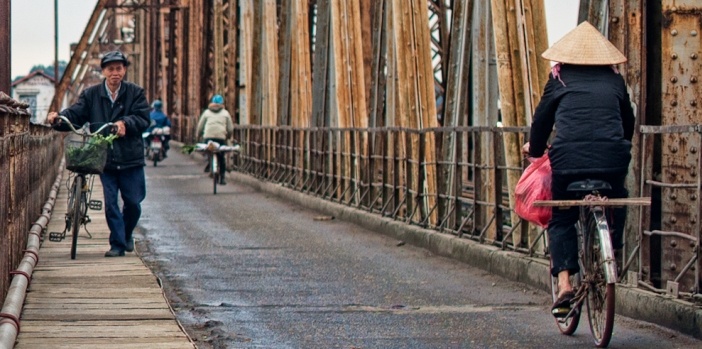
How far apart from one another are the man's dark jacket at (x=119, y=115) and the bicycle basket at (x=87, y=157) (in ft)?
0.91

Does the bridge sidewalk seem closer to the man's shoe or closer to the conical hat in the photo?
the man's shoe

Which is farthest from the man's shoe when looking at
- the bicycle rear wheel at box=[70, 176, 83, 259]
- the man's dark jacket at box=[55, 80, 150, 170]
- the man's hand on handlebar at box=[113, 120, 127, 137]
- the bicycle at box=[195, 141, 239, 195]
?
the bicycle at box=[195, 141, 239, 195]

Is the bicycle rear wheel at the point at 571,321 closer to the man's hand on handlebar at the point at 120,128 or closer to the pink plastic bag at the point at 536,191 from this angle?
the pink plastic bag at the point at 536,191

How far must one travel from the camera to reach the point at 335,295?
10.4 meters

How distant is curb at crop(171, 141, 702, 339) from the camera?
8320 mm

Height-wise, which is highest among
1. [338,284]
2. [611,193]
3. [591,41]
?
[591,41]

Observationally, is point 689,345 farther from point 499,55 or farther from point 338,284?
point 499,55

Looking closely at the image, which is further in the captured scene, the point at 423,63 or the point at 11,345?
the point at 423,63

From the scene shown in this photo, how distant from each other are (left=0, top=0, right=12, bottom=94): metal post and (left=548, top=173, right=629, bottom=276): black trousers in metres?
5.18

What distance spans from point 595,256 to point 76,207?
5119 millimetres

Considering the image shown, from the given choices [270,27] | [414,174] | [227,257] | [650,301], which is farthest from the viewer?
[270,27]

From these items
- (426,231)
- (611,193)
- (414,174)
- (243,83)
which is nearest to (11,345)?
(611,193)

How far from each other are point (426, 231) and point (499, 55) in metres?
2.64

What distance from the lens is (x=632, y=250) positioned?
30.5ft
